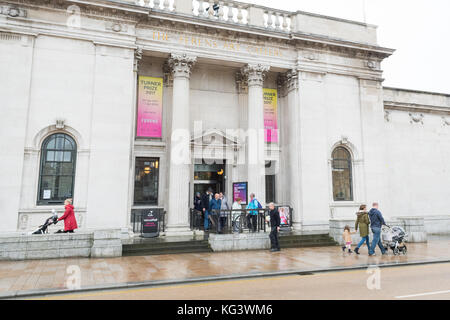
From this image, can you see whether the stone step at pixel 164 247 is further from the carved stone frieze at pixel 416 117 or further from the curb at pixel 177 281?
the carved stone frieze at pixel 416 117

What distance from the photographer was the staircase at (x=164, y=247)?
11.5 metres

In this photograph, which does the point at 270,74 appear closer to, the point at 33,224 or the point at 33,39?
the point at 33,39

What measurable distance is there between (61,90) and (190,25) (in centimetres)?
725

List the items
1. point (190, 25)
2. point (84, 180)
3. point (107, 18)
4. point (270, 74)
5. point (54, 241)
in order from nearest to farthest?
point (54, 241) → point (84, 180) → point (107, 18) → point (190, 25) → point (270, 74)

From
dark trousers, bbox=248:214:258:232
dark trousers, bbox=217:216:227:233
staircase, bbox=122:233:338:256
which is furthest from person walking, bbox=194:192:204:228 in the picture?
dark trousers, bbox=248:214:258:232

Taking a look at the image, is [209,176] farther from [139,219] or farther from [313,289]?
[313,289]

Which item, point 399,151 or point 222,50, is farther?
point 399,151

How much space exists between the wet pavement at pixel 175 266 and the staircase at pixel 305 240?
3.77 ft

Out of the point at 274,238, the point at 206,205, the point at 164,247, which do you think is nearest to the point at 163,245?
the point at 164,247

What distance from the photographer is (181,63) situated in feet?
52.5

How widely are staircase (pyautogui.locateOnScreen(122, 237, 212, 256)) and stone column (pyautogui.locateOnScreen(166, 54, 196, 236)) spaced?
2.08m

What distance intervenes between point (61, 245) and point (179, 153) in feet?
22.4

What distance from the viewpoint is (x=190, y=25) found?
16.0 m
